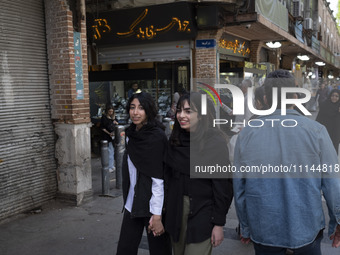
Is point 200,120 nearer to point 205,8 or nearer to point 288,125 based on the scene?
point 288,125

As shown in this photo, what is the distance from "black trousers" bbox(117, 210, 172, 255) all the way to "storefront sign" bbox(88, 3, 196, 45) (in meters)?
8.09

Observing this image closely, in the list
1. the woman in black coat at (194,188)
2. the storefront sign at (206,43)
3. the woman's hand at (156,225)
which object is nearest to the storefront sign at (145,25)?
the storefront sign at (206,43)

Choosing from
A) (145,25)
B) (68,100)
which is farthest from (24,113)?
(145,25)

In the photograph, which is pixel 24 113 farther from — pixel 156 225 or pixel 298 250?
pixel 298 250

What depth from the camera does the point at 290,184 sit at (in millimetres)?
2334

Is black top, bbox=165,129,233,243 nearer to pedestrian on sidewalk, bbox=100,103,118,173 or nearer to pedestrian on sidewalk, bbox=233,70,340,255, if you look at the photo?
pedestrian on sidewalk, bbox=233,70,340,255

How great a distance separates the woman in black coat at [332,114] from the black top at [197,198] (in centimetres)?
584

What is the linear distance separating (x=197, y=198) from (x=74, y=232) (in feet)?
9.16

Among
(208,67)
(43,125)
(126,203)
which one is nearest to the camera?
(126,203)

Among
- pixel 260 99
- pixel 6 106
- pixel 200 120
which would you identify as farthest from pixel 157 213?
pixel 6 106

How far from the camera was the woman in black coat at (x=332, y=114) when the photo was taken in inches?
305

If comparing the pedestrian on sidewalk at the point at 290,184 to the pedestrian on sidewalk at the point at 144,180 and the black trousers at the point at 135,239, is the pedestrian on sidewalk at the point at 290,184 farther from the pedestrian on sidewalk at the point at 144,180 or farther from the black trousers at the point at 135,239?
the black trousers at the point at 135,239

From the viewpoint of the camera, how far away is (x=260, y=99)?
2.57 meters

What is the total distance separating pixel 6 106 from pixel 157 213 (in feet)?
11.2
